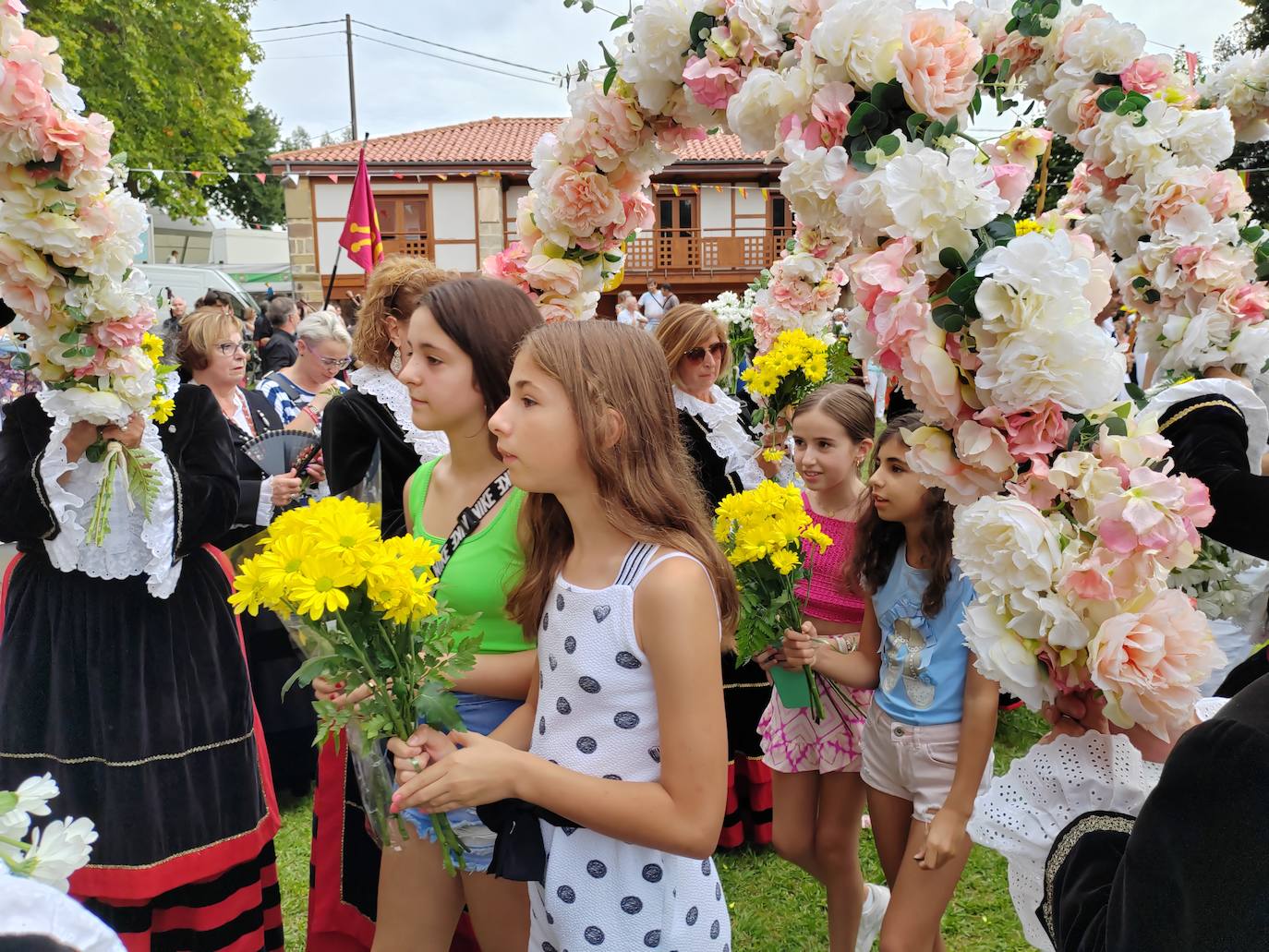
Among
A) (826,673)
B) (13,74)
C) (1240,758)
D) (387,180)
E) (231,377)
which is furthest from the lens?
(387,180)

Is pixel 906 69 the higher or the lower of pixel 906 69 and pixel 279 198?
the lower

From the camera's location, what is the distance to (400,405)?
9.11 feet

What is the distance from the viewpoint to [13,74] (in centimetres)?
221

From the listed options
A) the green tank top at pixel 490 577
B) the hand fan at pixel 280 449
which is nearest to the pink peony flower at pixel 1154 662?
the green tank top at pixel 490 577

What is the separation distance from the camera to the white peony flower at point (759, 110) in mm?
1847

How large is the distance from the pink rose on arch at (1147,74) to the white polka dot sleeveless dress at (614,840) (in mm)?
1823

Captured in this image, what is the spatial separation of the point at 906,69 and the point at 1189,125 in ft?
4.95

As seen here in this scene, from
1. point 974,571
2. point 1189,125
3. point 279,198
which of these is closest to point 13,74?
point 974,571

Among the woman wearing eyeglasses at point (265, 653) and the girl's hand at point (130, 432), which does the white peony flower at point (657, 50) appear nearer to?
the girl's hand at point (130, 432)

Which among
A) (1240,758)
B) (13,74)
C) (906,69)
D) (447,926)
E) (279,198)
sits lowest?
(447,926)

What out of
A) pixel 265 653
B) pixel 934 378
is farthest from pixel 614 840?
pixel 265 653

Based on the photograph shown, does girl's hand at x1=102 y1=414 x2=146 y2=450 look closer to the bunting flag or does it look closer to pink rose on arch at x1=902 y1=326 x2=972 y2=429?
pink rose on arch at x1=902 y1=326 x2=972 y2=429

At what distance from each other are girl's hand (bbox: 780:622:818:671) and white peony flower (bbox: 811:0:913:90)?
1408 mm

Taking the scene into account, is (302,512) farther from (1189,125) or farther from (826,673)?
(1189,125)
